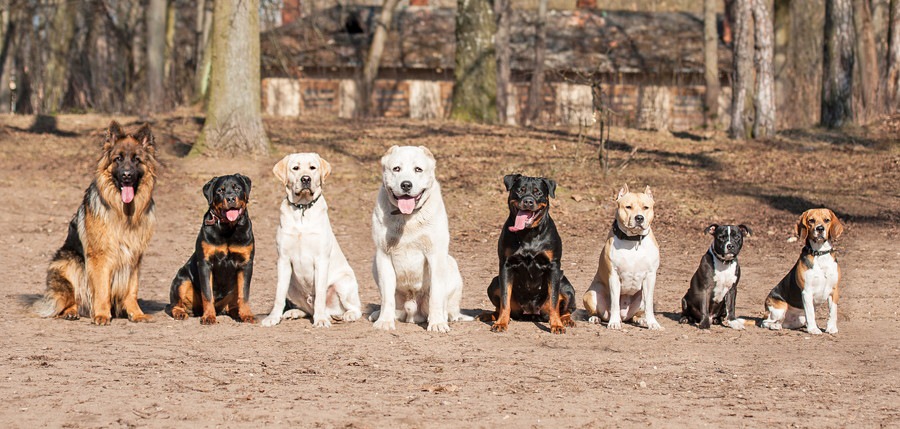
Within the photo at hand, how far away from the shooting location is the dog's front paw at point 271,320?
9.15 meters

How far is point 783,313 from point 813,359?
1.46 metres

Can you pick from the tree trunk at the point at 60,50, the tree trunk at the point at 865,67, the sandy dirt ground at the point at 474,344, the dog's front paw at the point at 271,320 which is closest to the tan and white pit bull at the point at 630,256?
the sandy dirt ground at the point at 474,344

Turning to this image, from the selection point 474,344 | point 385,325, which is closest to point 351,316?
point 385,325

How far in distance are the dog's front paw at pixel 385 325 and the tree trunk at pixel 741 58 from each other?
46.1 ft

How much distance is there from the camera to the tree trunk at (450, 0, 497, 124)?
942 inches

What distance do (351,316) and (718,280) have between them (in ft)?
10.9

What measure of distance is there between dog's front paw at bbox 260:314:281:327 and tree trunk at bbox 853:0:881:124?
1793 cm

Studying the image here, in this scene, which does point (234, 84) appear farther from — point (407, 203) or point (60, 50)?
point (60, 50)

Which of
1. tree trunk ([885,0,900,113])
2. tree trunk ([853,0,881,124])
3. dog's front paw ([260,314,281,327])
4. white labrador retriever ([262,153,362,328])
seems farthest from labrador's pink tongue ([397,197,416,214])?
tree trunk ([885,0,900,113])

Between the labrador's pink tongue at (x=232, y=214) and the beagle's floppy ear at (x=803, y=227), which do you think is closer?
the labrador's pink tongue at (x=232, y=214)

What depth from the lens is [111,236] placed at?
9188mm

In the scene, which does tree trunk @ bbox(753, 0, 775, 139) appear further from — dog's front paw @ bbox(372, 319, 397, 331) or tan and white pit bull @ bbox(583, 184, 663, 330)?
dog's front paw @ bbox(372, 319, 397, 331)

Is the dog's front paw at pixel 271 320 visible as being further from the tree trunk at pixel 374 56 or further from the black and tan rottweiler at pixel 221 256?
the tree trunk at pixel 374 56

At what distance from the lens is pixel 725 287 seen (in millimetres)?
9367
